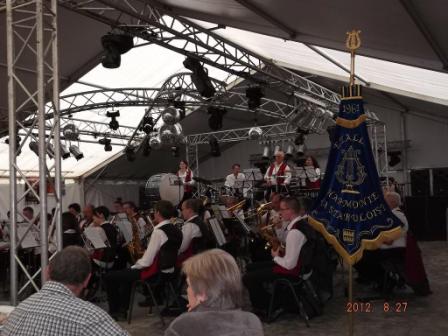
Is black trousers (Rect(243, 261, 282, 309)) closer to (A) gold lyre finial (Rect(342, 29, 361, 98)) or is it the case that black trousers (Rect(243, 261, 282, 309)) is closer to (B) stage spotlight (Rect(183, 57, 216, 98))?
(A) gold lyre finial (Rect(342, 29, 361, 98))

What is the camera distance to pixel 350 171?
5.09 m

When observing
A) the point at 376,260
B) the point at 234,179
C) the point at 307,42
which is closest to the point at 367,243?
the point at 376,260

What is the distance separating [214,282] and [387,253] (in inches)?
196

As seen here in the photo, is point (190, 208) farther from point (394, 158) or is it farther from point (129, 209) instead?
point (394, 158)

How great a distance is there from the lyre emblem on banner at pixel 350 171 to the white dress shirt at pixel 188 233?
6.95 feet

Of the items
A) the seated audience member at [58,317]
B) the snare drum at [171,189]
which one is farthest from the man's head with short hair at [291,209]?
the snare drum at [171,189]

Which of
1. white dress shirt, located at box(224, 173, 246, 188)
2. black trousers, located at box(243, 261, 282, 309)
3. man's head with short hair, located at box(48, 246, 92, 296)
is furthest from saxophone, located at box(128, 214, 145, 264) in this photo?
white dress shirt, located at box(224, 173, 246, 188)

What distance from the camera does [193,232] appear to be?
650cm

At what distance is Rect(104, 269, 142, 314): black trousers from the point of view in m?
6.08

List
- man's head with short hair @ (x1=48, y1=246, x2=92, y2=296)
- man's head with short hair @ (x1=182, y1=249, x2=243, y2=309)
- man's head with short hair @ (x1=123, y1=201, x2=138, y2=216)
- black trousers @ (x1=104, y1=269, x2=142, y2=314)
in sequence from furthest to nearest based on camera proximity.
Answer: man's head with short hair @ (x1=123, y1=201, x2=138, y2=216), black trousers @ (x1=104, y1=269, x2=142, y2=314), man's head with short hair @ (x1=48, y1=246, x2=92, y2=296), man's head with short hair @ (x1=182, y1=249, x2=243, y2=309)

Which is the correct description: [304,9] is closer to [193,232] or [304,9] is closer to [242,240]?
[193,232]

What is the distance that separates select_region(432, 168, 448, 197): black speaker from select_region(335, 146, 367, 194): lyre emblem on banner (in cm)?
1614

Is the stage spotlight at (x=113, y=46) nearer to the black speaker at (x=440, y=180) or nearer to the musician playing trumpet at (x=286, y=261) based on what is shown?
the musician playing trumpet at (x=286, y=261)

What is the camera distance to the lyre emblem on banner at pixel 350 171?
16.6ft
